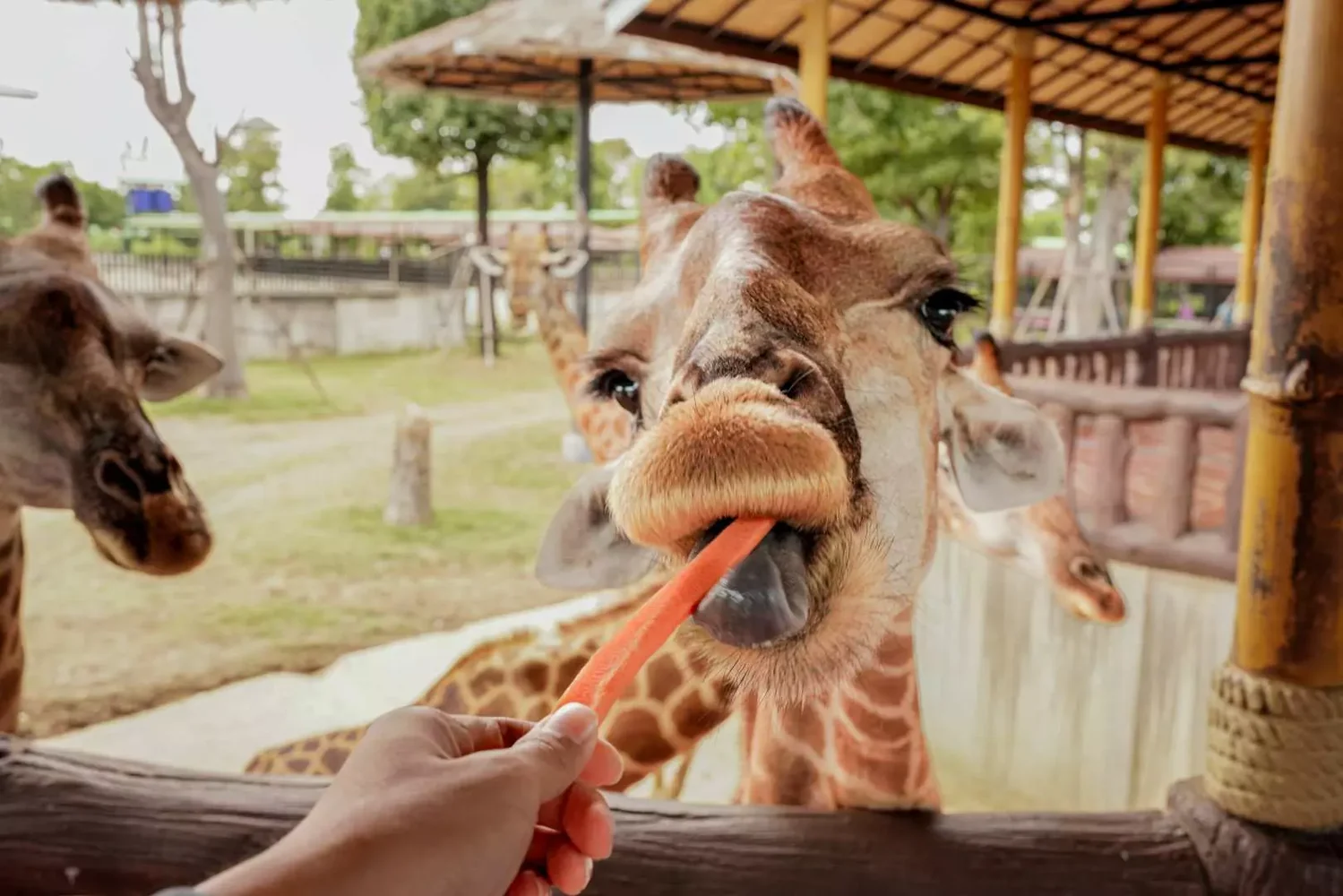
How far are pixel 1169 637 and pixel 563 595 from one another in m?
3.35

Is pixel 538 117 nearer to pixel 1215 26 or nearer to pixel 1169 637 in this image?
pixel 1215 26

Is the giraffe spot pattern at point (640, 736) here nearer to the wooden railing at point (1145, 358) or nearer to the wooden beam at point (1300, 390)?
the wooden beam at point (1300, 390)

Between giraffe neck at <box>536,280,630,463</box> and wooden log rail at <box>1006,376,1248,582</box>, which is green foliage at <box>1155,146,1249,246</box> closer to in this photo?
wooden log rail at <box>1006,376,1248,582</box>

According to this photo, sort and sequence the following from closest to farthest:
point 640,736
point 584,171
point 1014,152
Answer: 1. point 640,736
2. point 1014,152
3. point 584,171

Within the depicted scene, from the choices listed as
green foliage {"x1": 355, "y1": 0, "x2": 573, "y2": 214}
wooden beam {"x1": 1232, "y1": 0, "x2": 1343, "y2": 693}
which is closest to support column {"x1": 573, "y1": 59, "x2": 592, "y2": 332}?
green foliage {"x1": 355, "y1": 0, "x2": 573, "y2": 214}

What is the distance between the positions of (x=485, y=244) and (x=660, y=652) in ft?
19.3

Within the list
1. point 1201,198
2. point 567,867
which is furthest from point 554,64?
point 1201,198

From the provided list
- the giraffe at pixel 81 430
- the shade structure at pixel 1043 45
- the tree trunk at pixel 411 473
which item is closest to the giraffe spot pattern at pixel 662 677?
the giraffe at pixel 81 430

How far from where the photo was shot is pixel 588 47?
435 centimetres

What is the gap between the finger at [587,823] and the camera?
0.67 metres

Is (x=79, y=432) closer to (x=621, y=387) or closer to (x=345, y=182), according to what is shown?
(x=621, y=387)

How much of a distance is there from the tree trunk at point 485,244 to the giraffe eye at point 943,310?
6.31 meters

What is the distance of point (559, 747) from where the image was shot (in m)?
0.64

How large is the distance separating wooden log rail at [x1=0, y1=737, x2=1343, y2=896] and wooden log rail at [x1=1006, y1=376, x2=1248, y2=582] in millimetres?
1799
